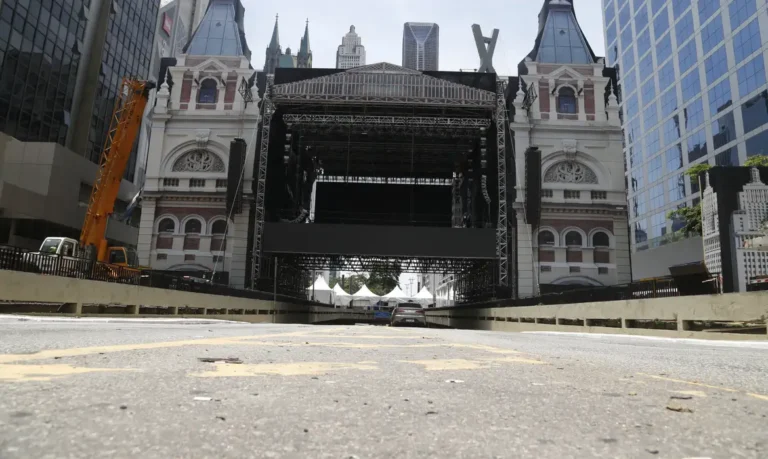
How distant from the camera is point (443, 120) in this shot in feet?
110

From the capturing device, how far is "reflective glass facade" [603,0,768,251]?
43.0 m

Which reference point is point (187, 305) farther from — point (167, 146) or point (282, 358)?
point (167, 146)

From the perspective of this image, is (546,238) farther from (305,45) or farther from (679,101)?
(305,45)

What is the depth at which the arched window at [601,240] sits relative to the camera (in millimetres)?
34844

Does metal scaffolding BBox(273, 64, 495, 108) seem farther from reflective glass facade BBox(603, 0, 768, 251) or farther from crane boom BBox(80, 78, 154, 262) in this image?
reflective glass facade BBox(603, 0, 768, 251)

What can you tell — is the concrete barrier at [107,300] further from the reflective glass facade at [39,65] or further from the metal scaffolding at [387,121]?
the reflective glass facade at [39,65]

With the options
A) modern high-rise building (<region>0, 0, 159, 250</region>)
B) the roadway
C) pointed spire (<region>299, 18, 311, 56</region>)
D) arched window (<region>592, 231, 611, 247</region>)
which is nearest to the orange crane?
modern high-rise building (<region>0, 0, 159, 250</region>)

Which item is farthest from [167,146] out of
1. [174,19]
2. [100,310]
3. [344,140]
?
[174,19]

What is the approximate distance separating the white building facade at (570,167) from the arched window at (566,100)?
68 millimetres

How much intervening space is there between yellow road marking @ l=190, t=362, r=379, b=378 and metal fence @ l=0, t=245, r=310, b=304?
1137 cm

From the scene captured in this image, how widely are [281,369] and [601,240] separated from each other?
35.1 m

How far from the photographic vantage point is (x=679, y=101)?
174 ft

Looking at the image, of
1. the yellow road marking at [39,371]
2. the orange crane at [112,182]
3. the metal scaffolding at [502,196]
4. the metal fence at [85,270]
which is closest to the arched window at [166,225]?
the orange crane at [112,182]

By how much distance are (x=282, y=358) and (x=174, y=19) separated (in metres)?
82.0
